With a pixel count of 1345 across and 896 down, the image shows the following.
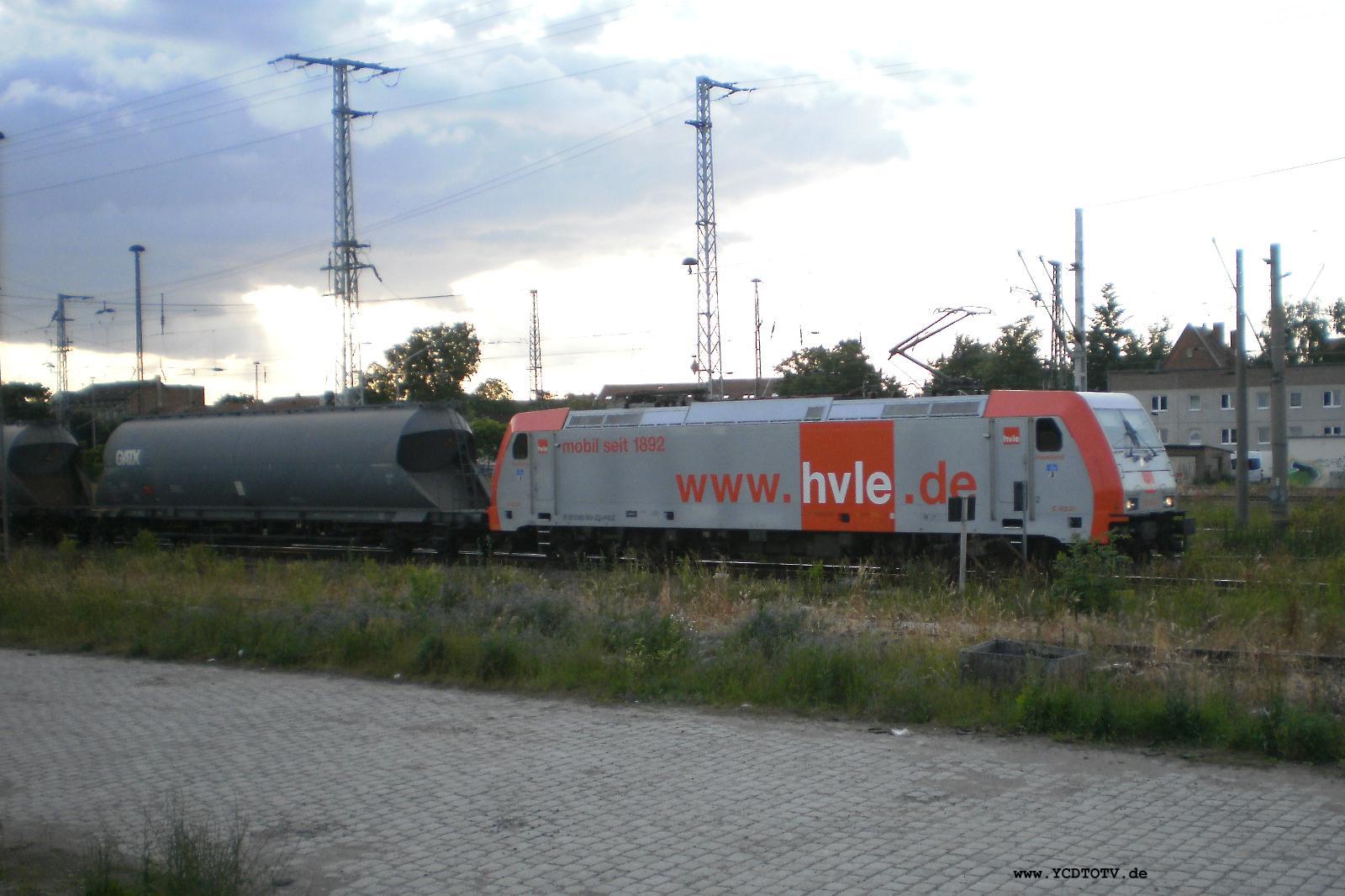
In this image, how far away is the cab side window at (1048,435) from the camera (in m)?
15.9

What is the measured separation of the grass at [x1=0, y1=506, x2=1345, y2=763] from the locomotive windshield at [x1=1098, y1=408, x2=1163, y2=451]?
1.83 metres

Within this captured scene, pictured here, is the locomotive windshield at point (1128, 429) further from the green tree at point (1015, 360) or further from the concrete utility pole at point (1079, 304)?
the green tree at point (1015, 360)

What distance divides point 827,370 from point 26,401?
44.8m

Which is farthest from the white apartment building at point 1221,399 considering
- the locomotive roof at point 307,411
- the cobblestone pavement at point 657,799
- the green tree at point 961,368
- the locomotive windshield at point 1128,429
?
the cobblestone pavement at point 657,799

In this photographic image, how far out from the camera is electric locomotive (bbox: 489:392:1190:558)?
52.4ft

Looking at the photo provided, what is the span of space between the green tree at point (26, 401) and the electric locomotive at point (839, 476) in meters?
32.5

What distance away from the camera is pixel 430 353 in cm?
5203

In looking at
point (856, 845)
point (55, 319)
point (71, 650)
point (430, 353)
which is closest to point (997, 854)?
point (856, 845)

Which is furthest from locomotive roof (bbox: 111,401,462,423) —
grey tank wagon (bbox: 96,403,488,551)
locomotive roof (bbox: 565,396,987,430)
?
locomotive roof (bbox: 565,396,987,430)

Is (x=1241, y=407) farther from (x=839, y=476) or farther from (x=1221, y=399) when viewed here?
(x=1221, y=399)

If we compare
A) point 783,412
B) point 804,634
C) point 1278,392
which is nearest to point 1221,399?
point 1278,392

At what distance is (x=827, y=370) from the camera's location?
4097cm

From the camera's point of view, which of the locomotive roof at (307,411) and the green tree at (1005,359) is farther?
the green tree at (1005,359)

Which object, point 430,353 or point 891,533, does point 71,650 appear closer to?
point 891,533
